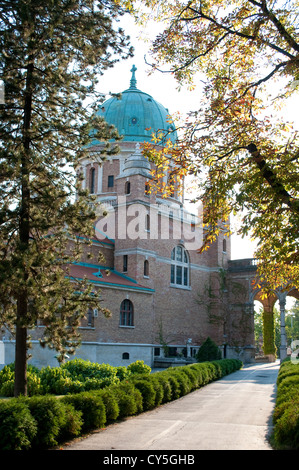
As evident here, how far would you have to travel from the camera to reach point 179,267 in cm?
3994

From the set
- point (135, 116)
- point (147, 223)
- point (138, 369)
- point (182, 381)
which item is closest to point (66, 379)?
point (182, 381)

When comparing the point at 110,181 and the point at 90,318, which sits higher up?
the point at 110,181

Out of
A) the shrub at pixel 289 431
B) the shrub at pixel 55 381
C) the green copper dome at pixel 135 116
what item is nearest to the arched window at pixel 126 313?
the shrub at pixel 55 381

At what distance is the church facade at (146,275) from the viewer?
98.9 ft

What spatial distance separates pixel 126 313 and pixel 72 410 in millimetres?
21765

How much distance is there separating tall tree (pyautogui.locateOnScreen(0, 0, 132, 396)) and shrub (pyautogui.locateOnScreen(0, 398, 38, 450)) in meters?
2.02

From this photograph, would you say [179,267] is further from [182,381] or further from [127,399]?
[127,399]

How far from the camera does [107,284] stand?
96.2ft

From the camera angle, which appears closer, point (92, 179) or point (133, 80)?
point (92, 179)

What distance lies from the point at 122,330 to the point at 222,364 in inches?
272

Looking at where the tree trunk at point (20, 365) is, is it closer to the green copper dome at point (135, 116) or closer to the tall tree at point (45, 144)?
the tall tree at point (45, 144)

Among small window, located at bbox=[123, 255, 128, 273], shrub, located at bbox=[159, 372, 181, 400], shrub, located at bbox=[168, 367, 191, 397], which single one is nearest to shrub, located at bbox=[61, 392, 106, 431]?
shrub, located at bbox=[159, 372, 181, 400]

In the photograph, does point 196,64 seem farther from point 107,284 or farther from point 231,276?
point 231,276

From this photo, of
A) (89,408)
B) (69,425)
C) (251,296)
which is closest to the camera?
(69,425)
